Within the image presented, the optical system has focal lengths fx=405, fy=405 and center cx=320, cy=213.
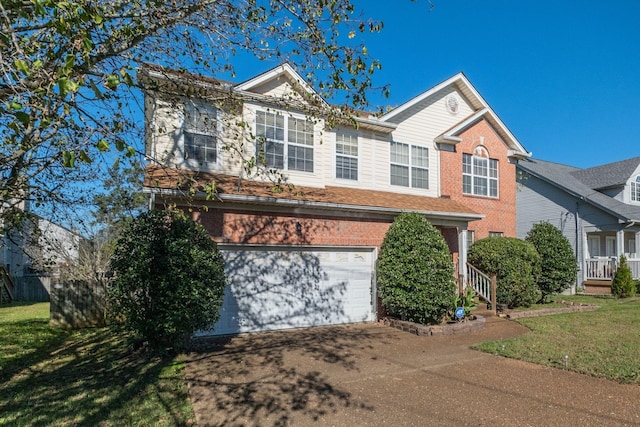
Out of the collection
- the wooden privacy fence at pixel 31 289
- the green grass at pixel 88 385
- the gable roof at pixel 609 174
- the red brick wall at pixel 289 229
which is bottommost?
the wooden privacy fence at pixel 31 289

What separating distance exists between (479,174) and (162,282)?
1313cm

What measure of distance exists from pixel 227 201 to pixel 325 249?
3051 millimetres

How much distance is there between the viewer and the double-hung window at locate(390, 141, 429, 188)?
1398cm

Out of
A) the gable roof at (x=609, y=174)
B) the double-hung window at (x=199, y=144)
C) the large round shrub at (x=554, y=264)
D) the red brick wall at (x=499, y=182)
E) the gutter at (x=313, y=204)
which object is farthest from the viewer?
the gable roof at (x=609, y=174)

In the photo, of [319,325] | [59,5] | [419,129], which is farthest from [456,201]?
[59,5]

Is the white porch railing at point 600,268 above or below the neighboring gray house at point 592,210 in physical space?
below

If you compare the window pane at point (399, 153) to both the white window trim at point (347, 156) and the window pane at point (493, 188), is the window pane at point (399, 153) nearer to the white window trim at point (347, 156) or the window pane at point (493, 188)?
the white window trim at point (347, 156)

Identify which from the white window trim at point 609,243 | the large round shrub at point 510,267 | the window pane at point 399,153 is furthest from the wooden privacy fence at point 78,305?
the white window trim at point 609,243

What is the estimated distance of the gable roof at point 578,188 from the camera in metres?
20.5

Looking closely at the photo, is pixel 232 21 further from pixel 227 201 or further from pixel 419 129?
pixel 419 129

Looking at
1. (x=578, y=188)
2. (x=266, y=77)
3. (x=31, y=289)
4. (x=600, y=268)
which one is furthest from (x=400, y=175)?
(x=31, y=289)

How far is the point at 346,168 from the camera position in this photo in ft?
42.4

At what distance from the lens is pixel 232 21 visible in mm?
6398

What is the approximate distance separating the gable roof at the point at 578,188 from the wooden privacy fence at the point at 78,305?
2185cm
